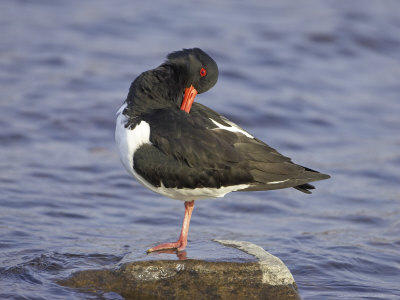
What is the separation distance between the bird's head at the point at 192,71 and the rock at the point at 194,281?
1620mm

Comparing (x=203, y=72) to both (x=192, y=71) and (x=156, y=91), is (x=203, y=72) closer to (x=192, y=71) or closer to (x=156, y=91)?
(x=192, y=71)

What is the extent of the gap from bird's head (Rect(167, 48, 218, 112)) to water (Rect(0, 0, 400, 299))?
1.51m

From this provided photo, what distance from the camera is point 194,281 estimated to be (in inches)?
Answer: 237

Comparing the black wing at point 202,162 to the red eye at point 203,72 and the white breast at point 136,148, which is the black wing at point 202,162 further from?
the red eye at point 203,72

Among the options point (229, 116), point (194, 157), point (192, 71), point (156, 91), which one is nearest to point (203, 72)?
point (192, 71)

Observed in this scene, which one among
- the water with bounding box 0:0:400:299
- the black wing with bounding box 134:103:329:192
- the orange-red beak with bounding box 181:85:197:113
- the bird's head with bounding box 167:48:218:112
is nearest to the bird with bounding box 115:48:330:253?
the black wing with bounding box 134:103:329:192

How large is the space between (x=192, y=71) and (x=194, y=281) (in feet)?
6.91

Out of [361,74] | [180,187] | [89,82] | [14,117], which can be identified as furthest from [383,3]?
[180,187]

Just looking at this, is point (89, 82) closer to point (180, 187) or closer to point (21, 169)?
point (21, 169)

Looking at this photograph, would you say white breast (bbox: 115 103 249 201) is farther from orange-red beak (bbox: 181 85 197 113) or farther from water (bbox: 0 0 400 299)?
orange-red beak (bbox: 181 85 197 113)

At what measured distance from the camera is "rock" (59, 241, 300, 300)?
597cm

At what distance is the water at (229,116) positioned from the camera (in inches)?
287

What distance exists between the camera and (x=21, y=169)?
9.54 meters

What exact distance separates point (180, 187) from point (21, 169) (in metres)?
4.05
